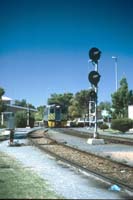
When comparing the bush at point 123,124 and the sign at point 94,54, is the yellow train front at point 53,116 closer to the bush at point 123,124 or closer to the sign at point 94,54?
the bush at point 123,124

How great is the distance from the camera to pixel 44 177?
13.8 metres

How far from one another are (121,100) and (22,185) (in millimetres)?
61683

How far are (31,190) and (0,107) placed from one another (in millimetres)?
34348

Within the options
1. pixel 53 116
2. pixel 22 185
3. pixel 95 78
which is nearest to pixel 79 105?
pixel 53 116

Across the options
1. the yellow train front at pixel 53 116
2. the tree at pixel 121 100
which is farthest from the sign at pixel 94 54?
the yellow train front at pixel 53 116

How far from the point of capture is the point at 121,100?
240 ft

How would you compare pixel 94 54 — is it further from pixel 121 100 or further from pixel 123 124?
pixel 121 100

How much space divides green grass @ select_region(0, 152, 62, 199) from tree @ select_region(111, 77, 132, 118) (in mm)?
57428

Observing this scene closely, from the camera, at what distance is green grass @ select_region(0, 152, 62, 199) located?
1049 centimetres

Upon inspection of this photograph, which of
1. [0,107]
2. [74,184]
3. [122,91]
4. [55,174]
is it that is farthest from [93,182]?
[122,91]

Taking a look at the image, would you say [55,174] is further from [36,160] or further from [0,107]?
[0,107]

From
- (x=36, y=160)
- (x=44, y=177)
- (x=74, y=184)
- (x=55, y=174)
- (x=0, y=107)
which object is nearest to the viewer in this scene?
(x=74, y=184)

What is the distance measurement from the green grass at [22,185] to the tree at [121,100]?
5743 centimetres

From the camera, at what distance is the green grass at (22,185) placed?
10.5 m
